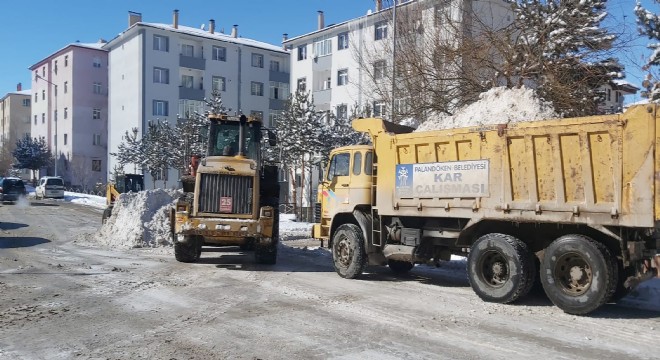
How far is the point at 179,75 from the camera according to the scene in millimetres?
52906

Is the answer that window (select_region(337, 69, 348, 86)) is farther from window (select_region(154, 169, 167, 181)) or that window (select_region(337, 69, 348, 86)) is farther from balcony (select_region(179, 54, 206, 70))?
balcony (select_region(179, 54, 206, 70))

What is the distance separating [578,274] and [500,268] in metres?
1.26

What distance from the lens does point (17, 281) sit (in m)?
10.5

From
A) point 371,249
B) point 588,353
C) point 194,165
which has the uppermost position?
point 194,165

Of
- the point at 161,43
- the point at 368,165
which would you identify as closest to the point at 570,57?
the point at 368,165

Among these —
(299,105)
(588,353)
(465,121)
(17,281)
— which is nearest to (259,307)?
(588,353)

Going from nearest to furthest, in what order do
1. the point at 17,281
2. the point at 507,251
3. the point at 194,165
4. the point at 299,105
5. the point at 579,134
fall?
the point at 579,134 < the point at 507,251 < the point at 17,281 < the point at 194,165 < the point at 299,105

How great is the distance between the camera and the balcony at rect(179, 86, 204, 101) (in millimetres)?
52906

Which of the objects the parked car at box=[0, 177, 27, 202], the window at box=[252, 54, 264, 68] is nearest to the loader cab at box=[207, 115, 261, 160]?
the parked car at box=[0, 177, 27, 202]

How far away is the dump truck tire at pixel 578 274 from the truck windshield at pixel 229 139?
306 inches

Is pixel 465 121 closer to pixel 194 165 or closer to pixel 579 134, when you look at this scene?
pixel 579 134

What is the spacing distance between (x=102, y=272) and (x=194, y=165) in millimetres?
3983

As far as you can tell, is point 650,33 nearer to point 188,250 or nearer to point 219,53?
point 188,250

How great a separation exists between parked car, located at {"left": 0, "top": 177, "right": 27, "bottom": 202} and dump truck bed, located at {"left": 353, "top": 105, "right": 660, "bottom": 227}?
120 ft
